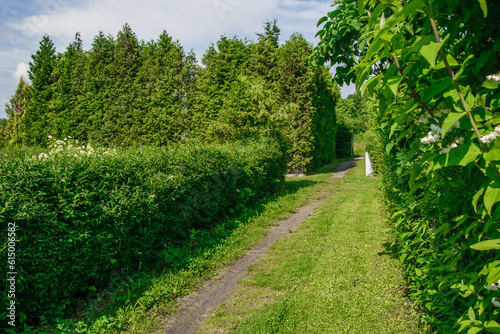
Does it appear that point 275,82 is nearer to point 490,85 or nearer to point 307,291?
point 307,291

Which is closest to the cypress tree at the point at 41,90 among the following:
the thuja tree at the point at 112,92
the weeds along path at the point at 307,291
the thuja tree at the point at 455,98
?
the thuja tree at the point at 112,92

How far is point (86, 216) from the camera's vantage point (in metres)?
4.17

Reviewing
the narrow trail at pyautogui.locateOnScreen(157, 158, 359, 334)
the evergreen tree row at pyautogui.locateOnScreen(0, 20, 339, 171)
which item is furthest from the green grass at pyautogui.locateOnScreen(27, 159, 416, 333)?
the evergreen tree row at pyautogui.locateOnScreen(0, 20, 339, 171)

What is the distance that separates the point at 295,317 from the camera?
12.6 feet

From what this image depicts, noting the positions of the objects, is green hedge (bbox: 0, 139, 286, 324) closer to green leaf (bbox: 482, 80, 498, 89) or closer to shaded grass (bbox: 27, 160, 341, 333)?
shaded grass (bbox: 27, 160, 341, 333)

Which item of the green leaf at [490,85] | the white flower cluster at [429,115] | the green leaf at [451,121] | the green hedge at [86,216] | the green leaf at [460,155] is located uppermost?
the green leaf at [490,85]

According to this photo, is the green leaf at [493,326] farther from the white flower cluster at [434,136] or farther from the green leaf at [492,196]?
the white flower cluster at [434,136]

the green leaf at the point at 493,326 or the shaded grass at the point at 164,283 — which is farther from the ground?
the green leaf at the point at 493,326

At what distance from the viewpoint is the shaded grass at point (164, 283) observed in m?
3.69

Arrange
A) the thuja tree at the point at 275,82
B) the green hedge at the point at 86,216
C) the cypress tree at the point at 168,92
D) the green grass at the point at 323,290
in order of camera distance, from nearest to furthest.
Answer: the green hedge at the point at 86,216 < the green grass at the point at 323,290 < the thuja tree at the point at 275,82 < the cypress tree at the point at 168,92

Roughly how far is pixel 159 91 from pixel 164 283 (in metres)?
17.5

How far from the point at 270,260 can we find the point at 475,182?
15.7 ft

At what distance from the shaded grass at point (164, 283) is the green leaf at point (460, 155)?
3654mm

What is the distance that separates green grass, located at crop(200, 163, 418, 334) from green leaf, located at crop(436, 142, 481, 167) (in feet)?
10.0
